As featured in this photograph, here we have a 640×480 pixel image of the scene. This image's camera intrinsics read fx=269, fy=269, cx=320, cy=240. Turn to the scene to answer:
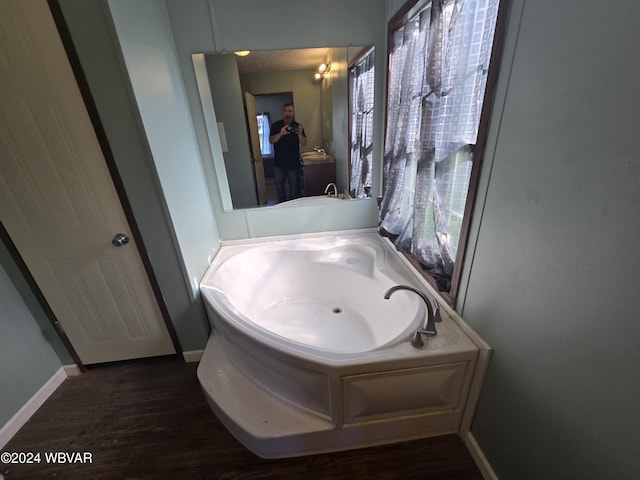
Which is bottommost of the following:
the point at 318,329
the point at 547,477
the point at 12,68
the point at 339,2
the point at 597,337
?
the point at 318,329

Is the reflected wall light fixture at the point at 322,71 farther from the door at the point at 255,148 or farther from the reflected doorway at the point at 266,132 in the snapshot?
the door at the point at 255,148

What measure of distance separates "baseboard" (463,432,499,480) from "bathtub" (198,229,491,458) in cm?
4

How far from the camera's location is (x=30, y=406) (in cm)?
154

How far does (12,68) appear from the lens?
116 centimetres

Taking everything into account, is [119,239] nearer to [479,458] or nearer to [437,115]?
[437,115]

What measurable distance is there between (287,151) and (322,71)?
635mm

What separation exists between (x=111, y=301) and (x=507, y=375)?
2082 mm

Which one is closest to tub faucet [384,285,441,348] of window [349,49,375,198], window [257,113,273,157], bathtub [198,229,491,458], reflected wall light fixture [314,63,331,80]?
bathtub [198,229,491,458]

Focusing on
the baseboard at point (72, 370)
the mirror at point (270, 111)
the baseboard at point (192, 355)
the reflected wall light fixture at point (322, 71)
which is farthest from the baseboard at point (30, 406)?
the reflected wall light fixture at point (322, 71)

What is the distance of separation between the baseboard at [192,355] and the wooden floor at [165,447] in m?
0.15

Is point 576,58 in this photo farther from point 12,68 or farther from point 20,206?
point 20,206

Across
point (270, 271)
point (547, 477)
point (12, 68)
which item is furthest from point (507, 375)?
point (12, 68)

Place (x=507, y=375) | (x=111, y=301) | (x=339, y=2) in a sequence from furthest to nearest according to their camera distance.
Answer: (x=339, y=2)
(x=111, y=301)
(x=507, y=375)

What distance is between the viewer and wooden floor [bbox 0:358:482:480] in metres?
1.23
